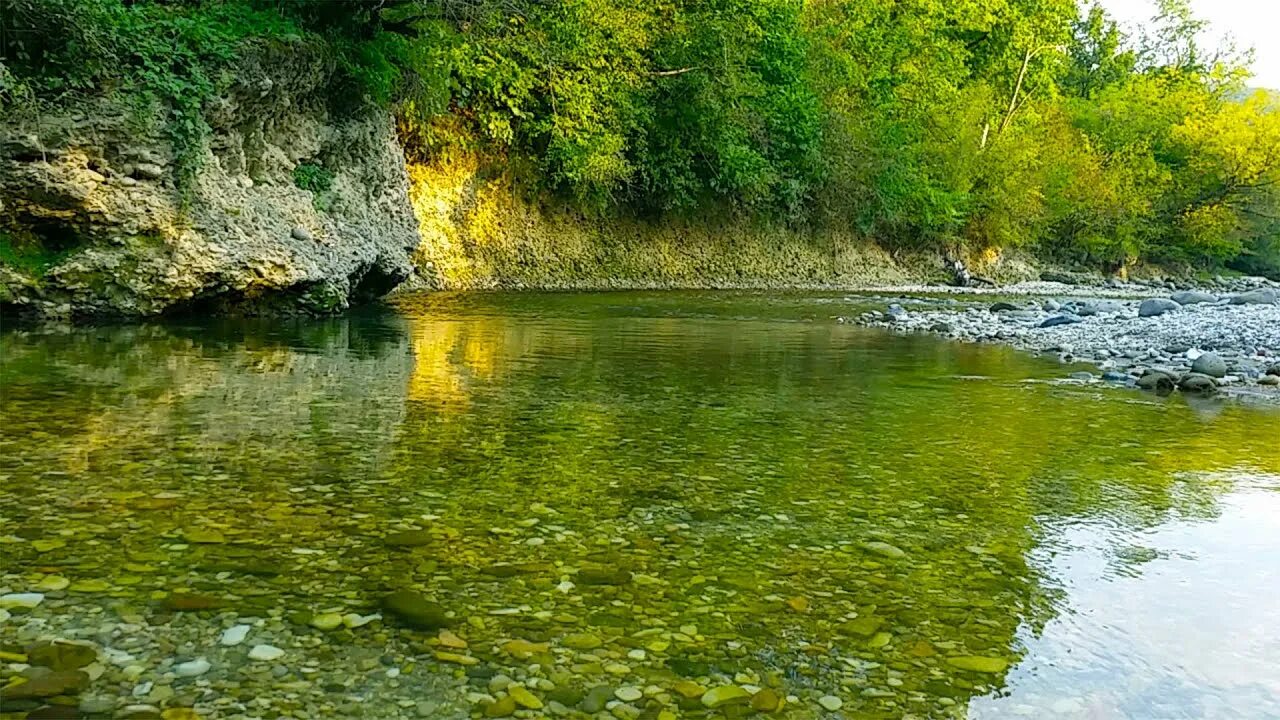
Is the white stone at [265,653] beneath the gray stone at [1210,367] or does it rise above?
beneath

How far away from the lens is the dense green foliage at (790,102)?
39.8 feet

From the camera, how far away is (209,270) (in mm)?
11398

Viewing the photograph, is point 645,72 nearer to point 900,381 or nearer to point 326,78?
point 326,78

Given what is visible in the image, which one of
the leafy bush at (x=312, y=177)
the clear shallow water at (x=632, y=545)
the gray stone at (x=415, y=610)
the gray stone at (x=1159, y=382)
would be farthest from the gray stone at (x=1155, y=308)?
the gray stone at (x=415, y=610)

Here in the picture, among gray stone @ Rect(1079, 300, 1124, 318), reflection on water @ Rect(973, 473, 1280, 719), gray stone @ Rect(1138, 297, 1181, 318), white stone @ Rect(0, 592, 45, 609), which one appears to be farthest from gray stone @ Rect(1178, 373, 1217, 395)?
white stone @ Rect(0, 592, 45, 609)

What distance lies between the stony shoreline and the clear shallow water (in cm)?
189

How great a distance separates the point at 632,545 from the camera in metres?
3.65

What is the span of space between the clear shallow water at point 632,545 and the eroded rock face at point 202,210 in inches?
128

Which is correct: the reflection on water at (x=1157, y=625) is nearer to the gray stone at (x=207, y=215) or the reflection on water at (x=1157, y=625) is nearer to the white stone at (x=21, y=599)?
the white stone at (x=21, y=599)

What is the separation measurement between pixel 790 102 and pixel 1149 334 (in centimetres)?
1796

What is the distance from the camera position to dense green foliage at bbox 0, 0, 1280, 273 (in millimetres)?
12133

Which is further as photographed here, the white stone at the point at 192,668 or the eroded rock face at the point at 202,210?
the eroded rock face at the point at 202,210

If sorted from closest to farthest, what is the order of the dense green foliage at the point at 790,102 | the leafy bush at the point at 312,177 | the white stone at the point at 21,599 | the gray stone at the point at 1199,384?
the white stone at the point at 21,599, the gray stone at the point at 1199,384, the dense green foliage at the point at 790,102, the leafy bush at the point at 312,177

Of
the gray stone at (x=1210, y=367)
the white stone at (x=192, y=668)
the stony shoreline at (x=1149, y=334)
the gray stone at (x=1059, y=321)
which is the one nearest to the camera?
the white stone at (x=192, y=668)
